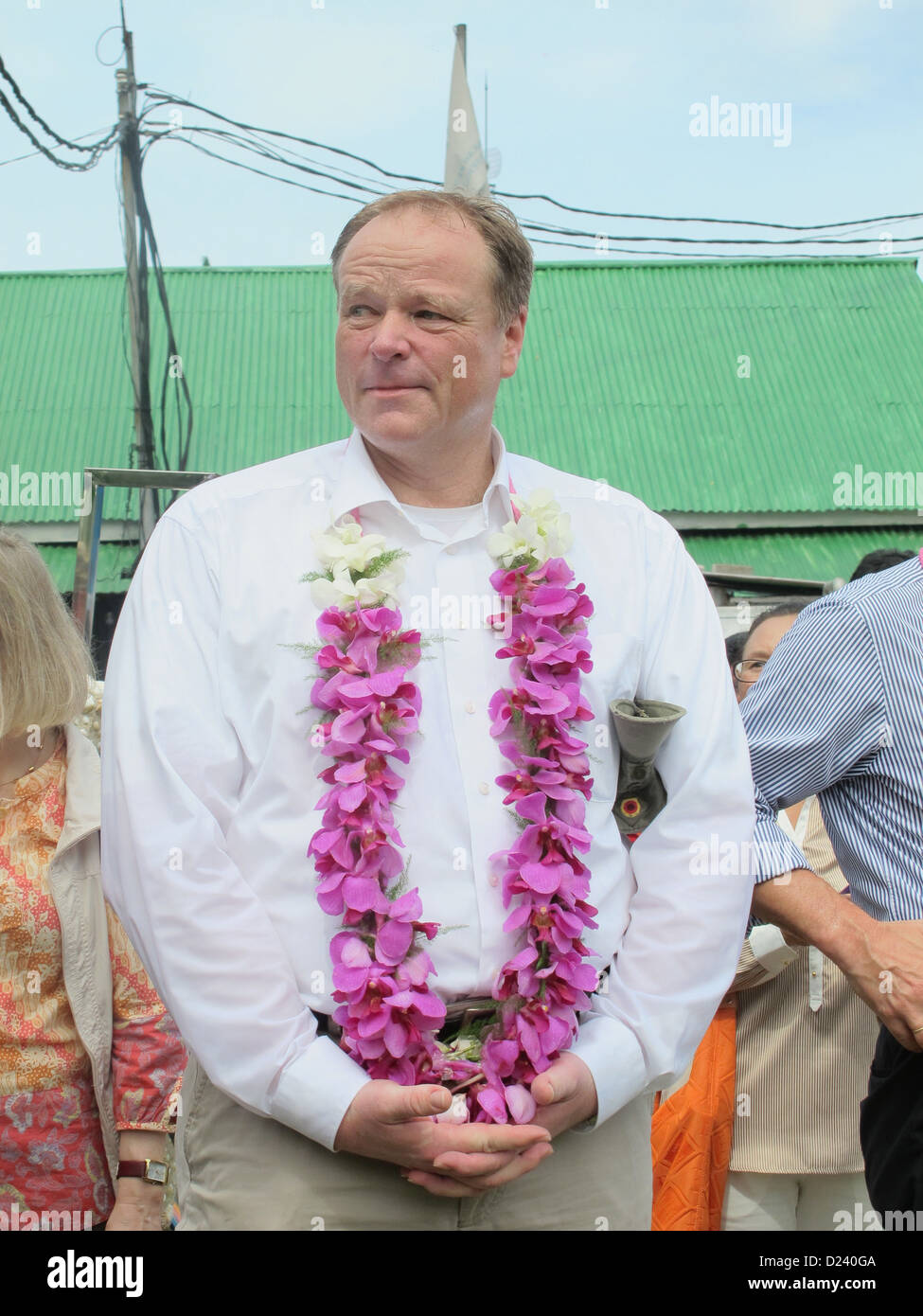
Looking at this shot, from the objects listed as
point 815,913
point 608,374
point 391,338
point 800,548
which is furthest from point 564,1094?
point 608,374

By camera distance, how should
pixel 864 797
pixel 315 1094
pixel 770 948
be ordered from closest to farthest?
pixel 315 1094 → pixel 864 797 → pixel 770 948

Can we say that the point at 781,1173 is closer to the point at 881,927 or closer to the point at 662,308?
the point at 881,927

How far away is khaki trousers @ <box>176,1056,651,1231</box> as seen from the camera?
200 cm

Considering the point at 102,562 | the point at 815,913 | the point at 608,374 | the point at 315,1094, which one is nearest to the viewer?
the point at 315,1094

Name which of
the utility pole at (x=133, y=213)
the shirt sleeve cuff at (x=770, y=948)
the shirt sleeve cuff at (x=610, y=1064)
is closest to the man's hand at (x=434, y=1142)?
the shirt sleeve cuff at (x=610, y=1064)

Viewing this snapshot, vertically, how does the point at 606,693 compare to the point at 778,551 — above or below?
below

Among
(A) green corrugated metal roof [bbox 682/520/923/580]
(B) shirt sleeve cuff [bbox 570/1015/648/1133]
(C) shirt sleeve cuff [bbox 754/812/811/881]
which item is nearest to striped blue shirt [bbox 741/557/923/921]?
(C) shirt sleeve cuff [bbox 754/812/811/881]

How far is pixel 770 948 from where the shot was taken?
321 cm

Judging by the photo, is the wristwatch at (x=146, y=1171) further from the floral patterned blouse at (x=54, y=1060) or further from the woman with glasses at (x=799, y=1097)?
the woman with glasses at (x=799, y=1097)

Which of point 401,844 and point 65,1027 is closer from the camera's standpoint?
point 401,844

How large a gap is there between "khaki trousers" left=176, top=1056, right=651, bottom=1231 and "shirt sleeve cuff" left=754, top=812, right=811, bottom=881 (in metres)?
0.50

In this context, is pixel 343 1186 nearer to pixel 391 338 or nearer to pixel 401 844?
pixel 401 844

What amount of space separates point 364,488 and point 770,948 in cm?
165
